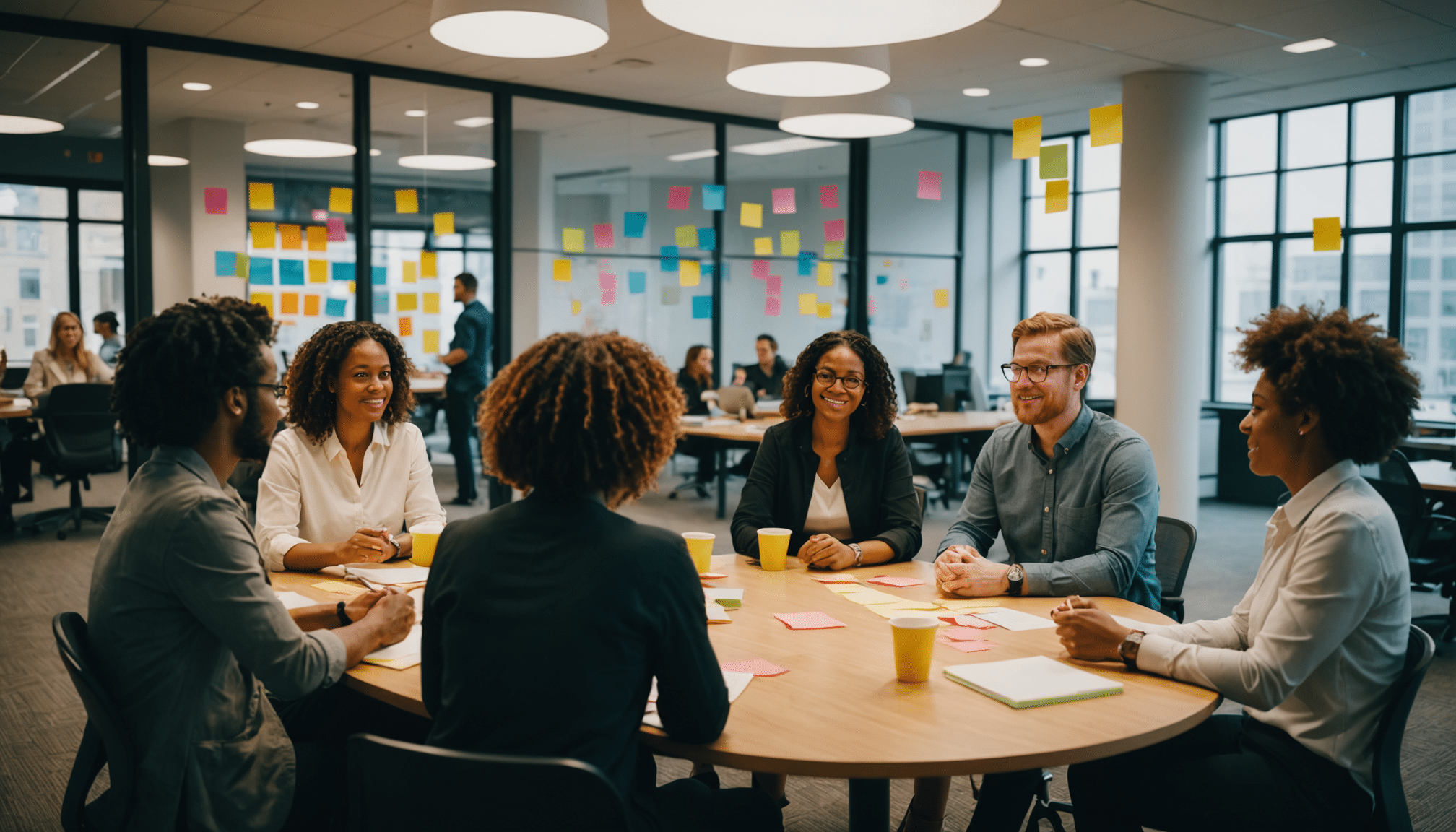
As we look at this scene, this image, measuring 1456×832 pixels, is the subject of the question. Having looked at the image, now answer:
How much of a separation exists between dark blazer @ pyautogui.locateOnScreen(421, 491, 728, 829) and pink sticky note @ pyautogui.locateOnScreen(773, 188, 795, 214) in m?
7.42

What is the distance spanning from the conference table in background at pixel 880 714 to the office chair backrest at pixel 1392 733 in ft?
0.85

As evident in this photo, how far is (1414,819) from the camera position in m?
2.65

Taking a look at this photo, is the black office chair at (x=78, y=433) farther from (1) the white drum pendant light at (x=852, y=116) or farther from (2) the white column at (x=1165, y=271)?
(2) the white column at (x=1165, y=271)

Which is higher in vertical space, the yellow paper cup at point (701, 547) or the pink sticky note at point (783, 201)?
the pink sticky note at point (783, 201)

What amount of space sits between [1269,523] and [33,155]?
7.53 metres

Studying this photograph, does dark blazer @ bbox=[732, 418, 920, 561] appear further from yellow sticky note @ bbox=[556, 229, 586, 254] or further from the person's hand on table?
yellow sticky note @ bbox=[556, 229, 586, 254]

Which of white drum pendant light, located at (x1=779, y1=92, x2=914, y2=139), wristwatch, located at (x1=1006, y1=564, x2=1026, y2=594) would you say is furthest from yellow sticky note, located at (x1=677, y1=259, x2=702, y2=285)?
wristwatch, located at (x1=1006, y1=564, x2=1026, y2=594)

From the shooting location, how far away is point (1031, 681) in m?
1.62

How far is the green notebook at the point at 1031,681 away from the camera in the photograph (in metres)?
1.55

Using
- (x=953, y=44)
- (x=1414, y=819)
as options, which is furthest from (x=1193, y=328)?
(x=1414, y=819)

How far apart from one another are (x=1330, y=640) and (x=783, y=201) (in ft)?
24.1

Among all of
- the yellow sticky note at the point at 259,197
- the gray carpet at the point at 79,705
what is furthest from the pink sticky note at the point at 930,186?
the yellow sticky note at the point at 259,197

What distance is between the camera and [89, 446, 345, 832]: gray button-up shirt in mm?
1477

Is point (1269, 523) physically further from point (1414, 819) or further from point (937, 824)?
point (1414, 819)
